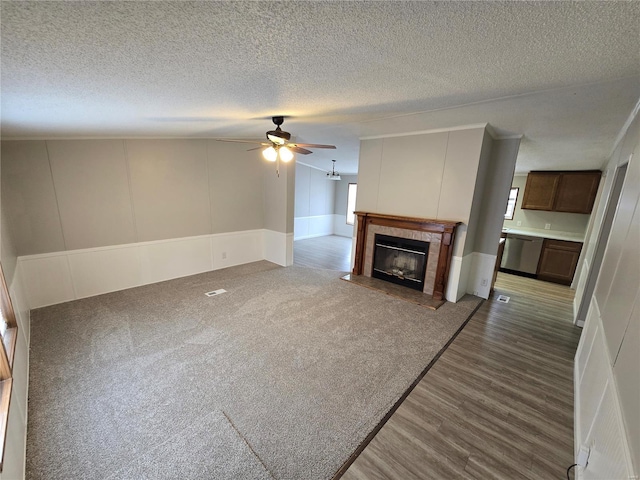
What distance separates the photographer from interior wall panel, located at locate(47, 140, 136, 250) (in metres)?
3.28

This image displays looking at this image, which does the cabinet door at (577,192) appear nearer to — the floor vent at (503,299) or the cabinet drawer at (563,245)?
the cabinet drawer at (563,245)

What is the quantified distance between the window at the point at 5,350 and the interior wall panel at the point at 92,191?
5.73ft

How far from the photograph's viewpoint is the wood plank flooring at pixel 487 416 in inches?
60.4

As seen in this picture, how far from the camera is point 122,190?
12.3ft

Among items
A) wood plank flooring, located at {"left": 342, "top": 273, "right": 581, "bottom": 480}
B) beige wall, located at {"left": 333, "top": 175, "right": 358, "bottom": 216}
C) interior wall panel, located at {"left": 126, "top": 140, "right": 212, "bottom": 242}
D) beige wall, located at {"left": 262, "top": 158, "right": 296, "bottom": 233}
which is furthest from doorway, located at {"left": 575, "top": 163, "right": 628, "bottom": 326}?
beige wall, located at {"left": 333, "top": 175, "right": 358, "bottom": 216}

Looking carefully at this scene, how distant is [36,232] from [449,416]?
4.97 meters

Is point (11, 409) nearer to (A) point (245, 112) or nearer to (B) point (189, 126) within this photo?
(A) point (245, 112)

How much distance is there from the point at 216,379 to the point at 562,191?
6644mm

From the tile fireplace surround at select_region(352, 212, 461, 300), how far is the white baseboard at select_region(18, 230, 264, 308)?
2530 mm

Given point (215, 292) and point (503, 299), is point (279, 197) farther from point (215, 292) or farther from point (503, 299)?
point (503, 299)

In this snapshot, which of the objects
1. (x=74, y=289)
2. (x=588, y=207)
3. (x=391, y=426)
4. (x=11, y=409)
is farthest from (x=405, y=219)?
(x=74, y=289)

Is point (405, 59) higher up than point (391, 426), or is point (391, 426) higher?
point (405, 59)

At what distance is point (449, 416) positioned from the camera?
188 centimetres

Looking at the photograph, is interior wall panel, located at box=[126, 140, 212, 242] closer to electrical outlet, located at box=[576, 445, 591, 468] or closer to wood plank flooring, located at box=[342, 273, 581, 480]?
wood plank flooring, located at box=[342, 273, 581, 480]
